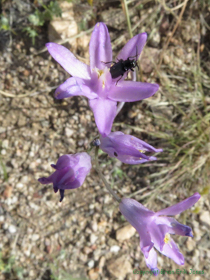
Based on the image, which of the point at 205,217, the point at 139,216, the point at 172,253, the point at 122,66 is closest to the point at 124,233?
the point at 205,217

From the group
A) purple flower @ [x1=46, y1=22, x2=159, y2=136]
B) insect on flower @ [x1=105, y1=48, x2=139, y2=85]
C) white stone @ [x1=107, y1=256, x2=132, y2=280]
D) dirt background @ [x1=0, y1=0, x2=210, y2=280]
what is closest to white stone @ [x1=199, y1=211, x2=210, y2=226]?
dirt background @ [x1=0, y1=0, x2=210, y2=280]

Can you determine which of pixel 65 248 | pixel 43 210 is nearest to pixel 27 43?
pixel 43 210

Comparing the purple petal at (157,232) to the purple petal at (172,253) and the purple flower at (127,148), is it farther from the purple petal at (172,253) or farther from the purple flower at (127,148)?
the purple flower at (127,148)

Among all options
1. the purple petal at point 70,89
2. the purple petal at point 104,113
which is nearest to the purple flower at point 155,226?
the purple petal at point 104,113

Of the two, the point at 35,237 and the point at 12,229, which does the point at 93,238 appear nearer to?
the point at 35,237

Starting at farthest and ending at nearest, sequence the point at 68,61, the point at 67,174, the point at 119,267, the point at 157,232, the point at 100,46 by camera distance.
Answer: the point at 119,267 → the point at 100,46 → the point at 68,61 → the point at 157,232 → the point at 67,174

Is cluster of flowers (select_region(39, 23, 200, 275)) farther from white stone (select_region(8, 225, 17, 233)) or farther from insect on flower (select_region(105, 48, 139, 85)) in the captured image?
white stone (select_region(8, 225, 17, 233))

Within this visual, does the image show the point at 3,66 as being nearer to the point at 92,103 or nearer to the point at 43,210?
the point at 43,210
